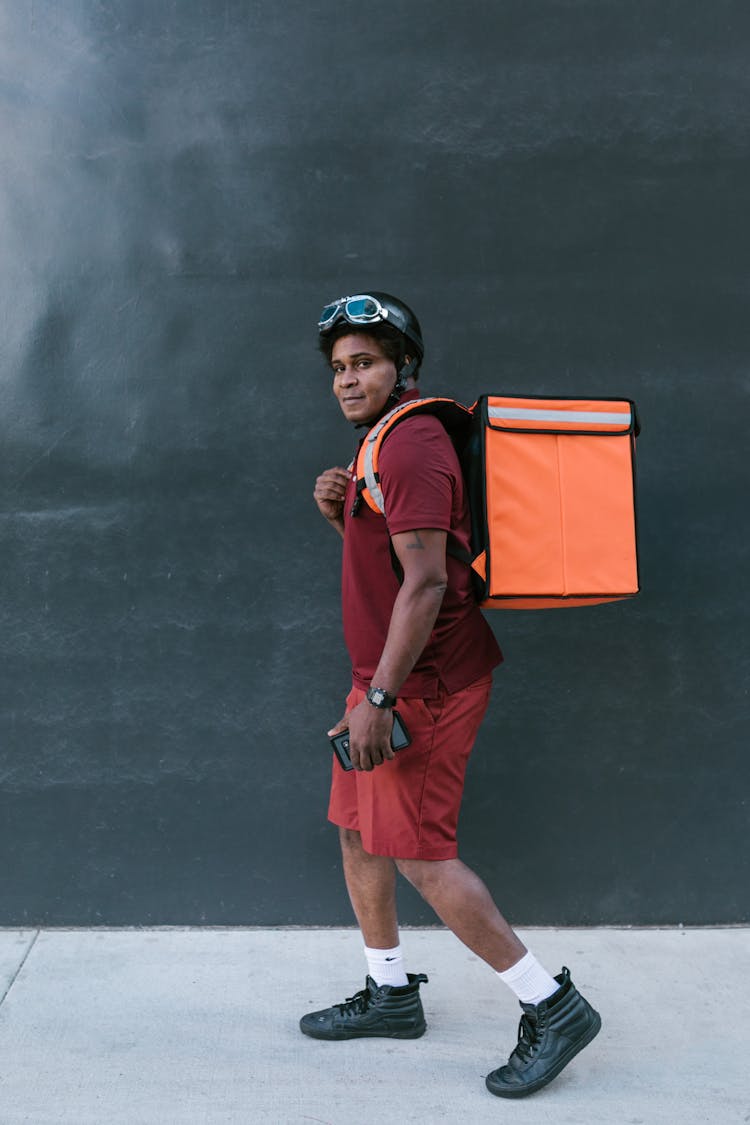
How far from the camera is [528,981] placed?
2.67 meters

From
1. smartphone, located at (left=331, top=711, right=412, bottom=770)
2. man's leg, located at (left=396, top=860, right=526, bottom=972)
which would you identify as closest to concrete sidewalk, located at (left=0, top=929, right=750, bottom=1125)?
man's leg, located at (left=396, top=860, right=526, bottom=972)

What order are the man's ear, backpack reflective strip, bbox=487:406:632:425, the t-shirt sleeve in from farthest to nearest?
the man's ear → backpack reflective strip, bbox=487:406:632:425 → the t-shirt sleeve

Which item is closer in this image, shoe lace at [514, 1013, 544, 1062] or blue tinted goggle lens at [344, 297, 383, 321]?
shoe lace at [514, 1013, 544, 1062]

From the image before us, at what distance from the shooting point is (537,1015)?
2.67 meters

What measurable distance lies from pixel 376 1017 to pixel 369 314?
6.00 ft

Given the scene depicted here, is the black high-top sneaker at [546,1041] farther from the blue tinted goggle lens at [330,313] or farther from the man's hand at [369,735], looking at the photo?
the blue tinted goggle lens at [330,313]

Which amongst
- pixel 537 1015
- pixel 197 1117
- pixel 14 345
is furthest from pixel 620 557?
pixel 14 345

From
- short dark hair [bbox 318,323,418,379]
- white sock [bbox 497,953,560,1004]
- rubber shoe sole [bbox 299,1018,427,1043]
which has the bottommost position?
rubber shoe sole [bbox 299,1018,427,1043]

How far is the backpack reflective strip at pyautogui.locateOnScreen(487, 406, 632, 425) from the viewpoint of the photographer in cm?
272

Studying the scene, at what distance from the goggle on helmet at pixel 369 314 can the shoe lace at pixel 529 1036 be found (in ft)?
5.63

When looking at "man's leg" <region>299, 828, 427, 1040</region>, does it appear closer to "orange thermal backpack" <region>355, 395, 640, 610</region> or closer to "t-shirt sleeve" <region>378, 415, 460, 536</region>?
"orange thermal backpack" <region>355, 395, 640, 610</region>

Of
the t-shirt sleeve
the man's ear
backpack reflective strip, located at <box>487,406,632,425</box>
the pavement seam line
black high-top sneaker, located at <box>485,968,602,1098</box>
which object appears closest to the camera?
the t-shirt sleeve

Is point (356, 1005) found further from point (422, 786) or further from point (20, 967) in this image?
point (20, 967)

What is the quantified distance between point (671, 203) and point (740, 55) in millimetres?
533
